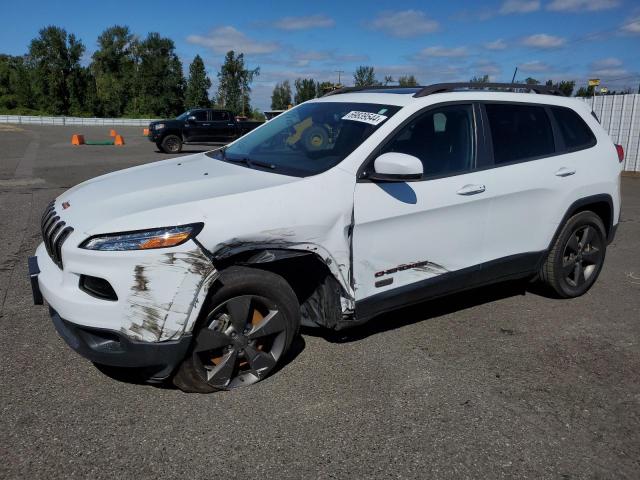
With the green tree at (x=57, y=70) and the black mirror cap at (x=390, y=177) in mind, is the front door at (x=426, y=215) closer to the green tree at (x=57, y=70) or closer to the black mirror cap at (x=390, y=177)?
the black mirror cap at (x=390, y=177)

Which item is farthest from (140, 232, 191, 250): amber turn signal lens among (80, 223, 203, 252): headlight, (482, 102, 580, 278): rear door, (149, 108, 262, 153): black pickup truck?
(149, 108, 262, 153): black pickup truck

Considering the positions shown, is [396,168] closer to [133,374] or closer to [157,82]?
[133,374]

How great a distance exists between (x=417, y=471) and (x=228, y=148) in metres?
2.90

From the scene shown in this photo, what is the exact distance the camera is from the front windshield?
3.61m

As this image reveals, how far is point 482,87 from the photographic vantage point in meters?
4.30

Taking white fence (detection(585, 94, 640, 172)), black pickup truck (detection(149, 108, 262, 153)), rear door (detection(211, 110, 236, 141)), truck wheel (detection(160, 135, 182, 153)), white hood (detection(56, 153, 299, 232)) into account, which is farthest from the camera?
rear door (detection(211, 110, 236, 141))

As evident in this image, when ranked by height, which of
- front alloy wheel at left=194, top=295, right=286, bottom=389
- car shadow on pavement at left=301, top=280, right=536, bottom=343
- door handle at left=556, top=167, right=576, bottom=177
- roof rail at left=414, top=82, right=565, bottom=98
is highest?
roof rail at left=414, top=82, right=565, bottom=98

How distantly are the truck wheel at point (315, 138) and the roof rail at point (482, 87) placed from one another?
706 mm

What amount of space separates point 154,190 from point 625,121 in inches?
595

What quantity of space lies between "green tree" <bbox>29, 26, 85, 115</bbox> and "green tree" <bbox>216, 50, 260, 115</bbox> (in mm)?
19811

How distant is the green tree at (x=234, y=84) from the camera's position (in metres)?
72.1

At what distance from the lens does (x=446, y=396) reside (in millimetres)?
3254

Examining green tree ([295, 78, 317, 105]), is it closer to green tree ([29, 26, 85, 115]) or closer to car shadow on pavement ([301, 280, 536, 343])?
green tree ([29, 26, 85, 115])

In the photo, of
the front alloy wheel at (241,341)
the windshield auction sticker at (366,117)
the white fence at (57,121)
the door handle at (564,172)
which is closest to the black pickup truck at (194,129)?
the windshield auction sticker at (366,117)
